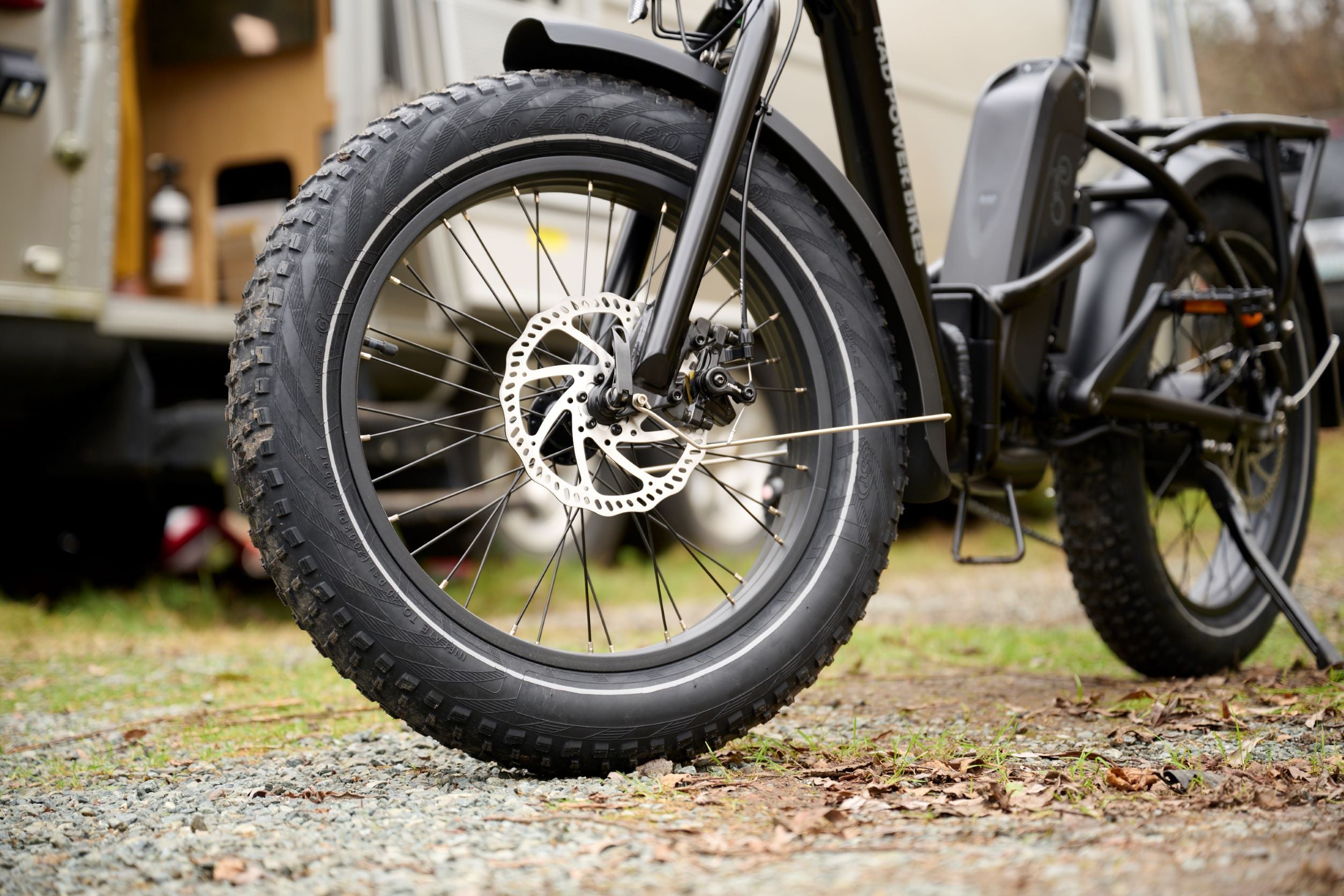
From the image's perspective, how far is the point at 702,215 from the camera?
65.4 inches

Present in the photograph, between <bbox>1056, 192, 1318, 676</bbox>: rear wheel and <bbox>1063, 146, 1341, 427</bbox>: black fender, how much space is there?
2.1 inches

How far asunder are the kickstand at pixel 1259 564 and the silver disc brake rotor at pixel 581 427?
148cm

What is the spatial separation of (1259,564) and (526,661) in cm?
180

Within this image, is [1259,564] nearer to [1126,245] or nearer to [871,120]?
[1126,245]

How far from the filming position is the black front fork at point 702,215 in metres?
1.62

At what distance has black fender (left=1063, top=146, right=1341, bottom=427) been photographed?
2.49 m

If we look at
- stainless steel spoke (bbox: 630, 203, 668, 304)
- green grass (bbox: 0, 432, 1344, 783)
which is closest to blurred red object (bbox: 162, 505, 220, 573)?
green grass (bbox: 0, 432, 1344, 783)

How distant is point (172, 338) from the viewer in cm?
388

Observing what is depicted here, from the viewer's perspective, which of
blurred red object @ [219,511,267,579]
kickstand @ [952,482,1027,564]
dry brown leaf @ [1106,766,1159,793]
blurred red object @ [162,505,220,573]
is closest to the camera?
dry brown leaf @ [1106,766,1159,793]

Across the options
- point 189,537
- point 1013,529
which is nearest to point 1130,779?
point 1013,529

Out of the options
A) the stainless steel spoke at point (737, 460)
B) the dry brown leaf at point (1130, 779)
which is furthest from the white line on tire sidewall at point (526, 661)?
the dry brown leaf at point (1130, 779)

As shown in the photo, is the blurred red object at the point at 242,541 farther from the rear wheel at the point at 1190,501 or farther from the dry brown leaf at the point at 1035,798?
the dry brown leaf at the point at 1035,798

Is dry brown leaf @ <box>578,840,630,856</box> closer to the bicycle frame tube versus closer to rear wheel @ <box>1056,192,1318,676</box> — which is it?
the bicycle frame tube

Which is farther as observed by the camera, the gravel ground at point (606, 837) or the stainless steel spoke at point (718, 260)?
the stainless steel spoke at point (718, 260)
